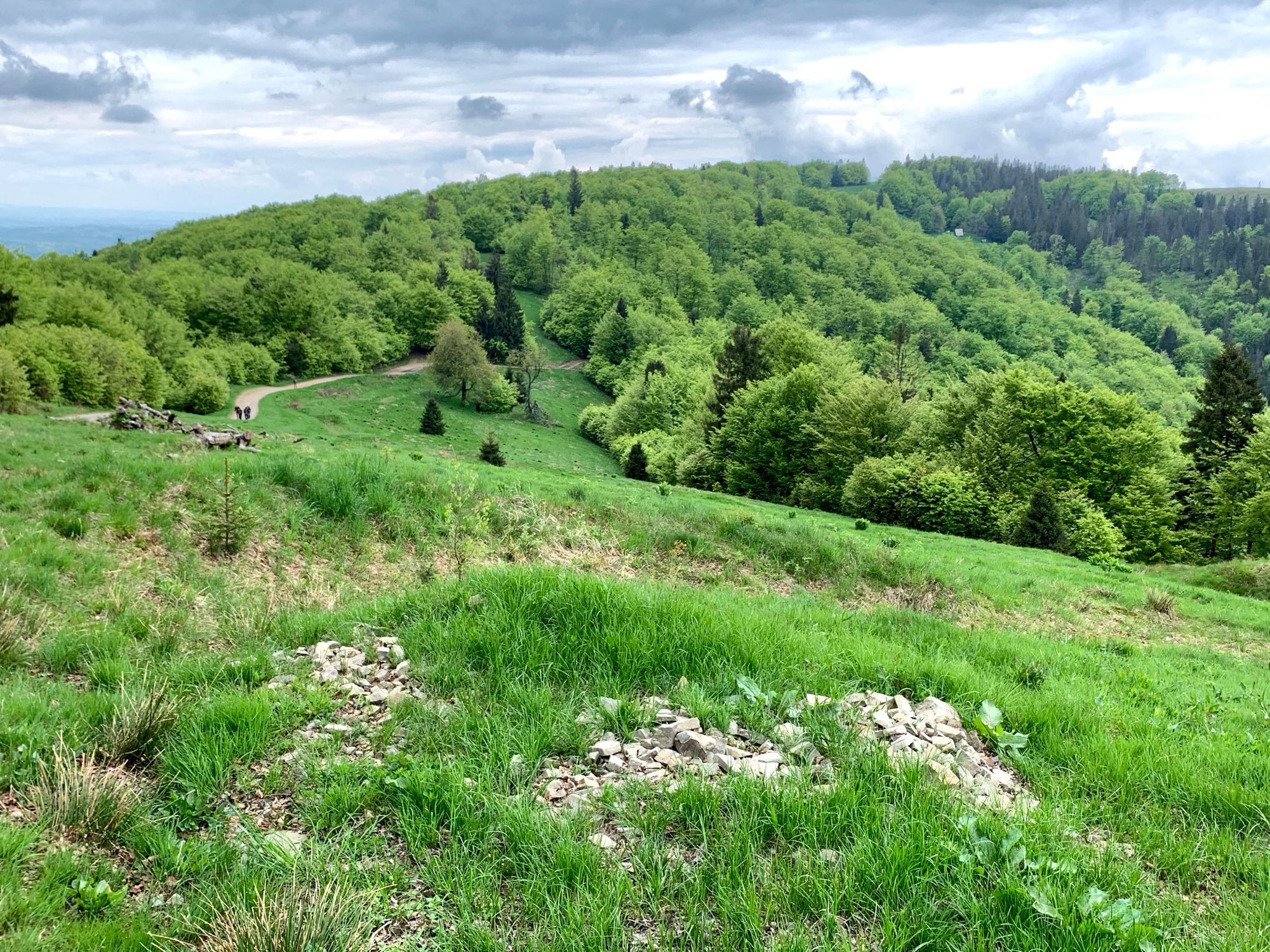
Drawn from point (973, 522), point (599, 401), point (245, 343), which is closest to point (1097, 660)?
point (973, 522)

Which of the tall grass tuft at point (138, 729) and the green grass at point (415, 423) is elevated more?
the tall grass tuft at point (138, 729)

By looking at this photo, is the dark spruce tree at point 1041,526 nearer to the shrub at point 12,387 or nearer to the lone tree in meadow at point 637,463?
the lone tree in meadow at point 637,463

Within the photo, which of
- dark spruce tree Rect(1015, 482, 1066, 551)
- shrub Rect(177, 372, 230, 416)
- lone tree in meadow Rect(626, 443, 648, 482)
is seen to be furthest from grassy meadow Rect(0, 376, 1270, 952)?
shrub Rect(177, 372, 230, 416)

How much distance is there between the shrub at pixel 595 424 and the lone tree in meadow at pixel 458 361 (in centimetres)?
1341

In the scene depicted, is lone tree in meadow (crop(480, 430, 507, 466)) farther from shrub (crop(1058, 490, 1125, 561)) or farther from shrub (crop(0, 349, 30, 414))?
shrub (crop(1058, 490, 1125, 561))

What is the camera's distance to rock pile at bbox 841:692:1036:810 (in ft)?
15.9

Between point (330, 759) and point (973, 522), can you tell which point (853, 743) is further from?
point (973, 522)

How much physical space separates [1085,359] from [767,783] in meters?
167

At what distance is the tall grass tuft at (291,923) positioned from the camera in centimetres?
325

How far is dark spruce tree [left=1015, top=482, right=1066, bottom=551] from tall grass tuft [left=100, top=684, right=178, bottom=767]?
3607 cm

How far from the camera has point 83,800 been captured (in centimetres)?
432

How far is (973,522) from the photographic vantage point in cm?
3706

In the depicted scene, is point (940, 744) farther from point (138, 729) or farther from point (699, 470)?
point (699, 470)

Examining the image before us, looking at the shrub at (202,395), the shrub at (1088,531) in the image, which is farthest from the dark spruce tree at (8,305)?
the shrub at (1088,531)
